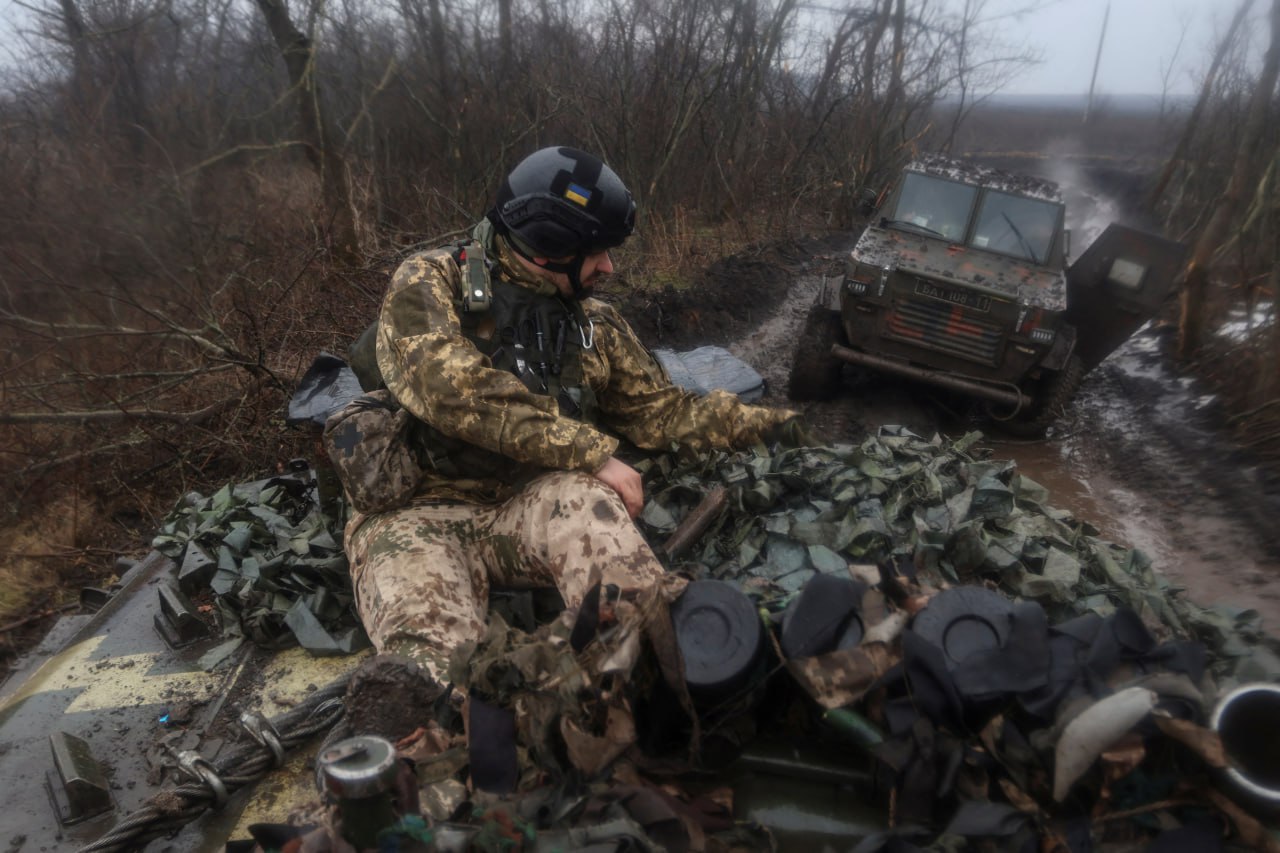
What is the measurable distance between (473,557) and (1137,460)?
20.7 feet

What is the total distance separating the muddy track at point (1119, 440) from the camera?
17.4ft

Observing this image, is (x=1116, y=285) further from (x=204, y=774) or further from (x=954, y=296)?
(x=204, y=774)

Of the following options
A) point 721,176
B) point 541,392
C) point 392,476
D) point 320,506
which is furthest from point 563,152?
point 721,176

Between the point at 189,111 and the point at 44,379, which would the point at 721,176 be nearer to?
the point at 189,111

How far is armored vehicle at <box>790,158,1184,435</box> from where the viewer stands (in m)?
6.52

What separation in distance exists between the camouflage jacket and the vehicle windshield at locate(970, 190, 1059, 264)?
4.81 m

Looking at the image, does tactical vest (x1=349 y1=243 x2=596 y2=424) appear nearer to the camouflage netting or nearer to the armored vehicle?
the camouflage netting

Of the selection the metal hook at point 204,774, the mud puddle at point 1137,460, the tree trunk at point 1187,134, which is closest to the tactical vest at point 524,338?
the metal hook at point 204,774

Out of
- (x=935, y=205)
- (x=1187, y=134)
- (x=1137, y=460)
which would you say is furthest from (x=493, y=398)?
(x=1187, y=134)

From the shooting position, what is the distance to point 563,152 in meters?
2.72

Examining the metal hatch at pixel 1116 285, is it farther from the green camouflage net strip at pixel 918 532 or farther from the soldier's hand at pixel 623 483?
the soldier's hand at pixel 623 483

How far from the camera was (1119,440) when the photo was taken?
734 cm

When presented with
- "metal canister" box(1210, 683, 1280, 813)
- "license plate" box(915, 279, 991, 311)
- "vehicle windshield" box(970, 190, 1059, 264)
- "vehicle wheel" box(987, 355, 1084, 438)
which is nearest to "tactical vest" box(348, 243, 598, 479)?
"metal canister" box(1210, 683, 1280, 813)

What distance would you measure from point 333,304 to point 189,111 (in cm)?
777
